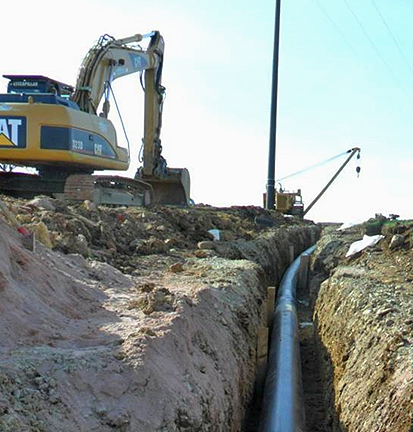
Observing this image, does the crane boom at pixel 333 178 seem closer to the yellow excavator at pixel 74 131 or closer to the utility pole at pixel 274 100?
the utility pole at pixel 274 100

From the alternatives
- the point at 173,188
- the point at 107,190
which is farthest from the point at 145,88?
the point at 107,190

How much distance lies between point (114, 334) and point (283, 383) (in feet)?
8.70

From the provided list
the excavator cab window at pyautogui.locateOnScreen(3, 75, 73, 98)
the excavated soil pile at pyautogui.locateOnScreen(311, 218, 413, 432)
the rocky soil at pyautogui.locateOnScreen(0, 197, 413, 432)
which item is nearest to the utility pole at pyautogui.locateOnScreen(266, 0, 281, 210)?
the excavator cab window at pyautogui.locateOnScreen(3, 75, 73, 98)

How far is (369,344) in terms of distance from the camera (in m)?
5.46

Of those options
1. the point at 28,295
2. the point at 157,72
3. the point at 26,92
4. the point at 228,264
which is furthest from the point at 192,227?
the point at 28,295

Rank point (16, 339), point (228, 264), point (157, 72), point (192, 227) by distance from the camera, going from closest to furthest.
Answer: point (16, 339) < point (228, 264) < point (192, 227) < point (157, 72)

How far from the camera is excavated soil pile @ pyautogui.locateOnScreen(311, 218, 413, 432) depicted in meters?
4.22

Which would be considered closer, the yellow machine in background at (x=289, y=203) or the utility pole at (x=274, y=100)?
the utility pole at (x=274, y=100)

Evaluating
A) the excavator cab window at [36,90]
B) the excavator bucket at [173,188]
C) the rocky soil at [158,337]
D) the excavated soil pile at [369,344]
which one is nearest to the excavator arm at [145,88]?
the excavator bucket at [173,188]

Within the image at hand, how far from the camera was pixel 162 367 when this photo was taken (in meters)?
3.90

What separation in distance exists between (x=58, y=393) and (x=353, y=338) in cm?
389

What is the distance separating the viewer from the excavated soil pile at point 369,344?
4223 mm

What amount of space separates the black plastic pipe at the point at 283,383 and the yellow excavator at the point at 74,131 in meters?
4.86

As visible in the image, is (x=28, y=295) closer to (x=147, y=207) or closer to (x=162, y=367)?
(x=162, y=367)
